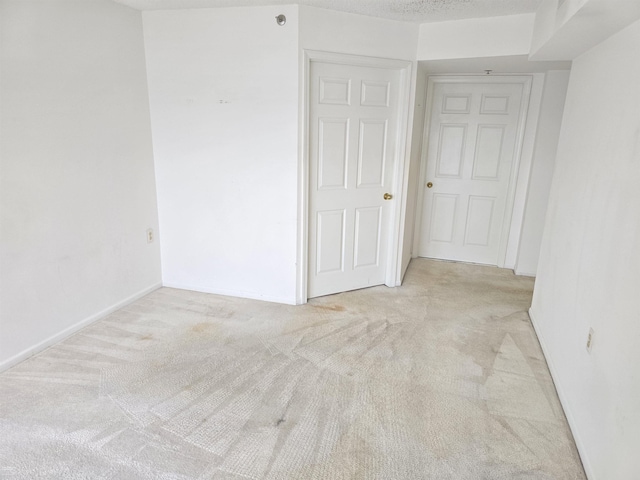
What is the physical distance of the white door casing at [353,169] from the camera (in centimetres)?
305

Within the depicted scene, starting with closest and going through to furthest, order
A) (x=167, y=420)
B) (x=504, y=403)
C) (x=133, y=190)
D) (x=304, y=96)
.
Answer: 1. (x=167, y=420)
2. (x=504, y=403)
3. (x=304, y=96)
4. (x=133, y=190)

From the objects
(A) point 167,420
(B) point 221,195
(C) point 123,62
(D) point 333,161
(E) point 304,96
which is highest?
(C) point 123,62

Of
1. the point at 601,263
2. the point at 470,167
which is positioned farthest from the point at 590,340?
the point at 470,167

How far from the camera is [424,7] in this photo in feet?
8.93

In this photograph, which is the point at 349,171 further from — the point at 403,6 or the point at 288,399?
the point at 288,399

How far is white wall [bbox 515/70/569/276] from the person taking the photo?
3.72m

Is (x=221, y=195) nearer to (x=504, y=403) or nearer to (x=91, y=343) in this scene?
(x=91, y=343)

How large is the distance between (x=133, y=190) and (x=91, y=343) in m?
1.23

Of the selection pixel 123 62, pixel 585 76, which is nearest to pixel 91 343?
pixel 123 62

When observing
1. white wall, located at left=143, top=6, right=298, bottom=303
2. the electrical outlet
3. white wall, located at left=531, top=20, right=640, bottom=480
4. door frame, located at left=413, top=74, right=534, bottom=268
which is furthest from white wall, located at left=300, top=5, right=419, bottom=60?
the electrical outlet

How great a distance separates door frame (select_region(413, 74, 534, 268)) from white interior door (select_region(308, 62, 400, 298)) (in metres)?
1.06

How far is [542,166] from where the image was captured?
153 inches

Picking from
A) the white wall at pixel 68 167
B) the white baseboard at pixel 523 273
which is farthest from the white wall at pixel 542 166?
the white wall at pixel 68 167

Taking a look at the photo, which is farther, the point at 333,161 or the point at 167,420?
the point at 333,161
